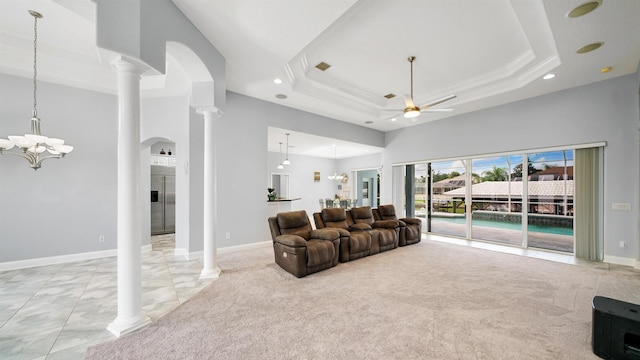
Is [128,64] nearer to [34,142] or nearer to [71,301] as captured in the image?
[34,142]

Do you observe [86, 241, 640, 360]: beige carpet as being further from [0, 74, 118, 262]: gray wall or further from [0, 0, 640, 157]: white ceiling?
[0, 0, 640, 157]: white ceiling

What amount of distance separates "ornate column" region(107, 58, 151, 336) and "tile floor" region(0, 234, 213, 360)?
0.65 ft

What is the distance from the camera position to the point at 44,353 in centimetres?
196

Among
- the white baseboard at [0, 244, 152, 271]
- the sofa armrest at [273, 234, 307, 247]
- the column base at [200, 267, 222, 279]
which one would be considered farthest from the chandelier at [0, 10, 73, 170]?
the sofa armrest at [273, 234, 307, 247]

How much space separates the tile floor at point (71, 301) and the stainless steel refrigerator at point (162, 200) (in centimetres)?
259

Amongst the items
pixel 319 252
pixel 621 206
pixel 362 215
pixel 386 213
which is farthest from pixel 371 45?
pixel 621 206

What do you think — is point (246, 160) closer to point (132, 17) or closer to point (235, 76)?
point (235, 76)

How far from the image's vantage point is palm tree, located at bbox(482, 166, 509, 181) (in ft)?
19.4

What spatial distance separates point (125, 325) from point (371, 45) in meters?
4.49

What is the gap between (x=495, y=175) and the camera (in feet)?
19.8

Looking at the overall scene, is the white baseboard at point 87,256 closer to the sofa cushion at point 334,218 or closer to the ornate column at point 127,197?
the sofa cushion at point 334,218

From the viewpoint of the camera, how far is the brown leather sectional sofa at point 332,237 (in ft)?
12.2

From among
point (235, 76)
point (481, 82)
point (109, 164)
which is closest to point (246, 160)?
point (235, 76)

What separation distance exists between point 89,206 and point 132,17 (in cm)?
401
